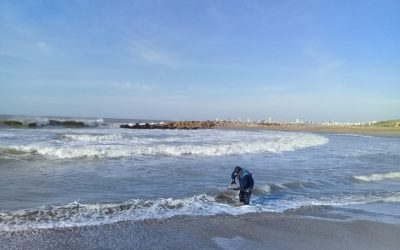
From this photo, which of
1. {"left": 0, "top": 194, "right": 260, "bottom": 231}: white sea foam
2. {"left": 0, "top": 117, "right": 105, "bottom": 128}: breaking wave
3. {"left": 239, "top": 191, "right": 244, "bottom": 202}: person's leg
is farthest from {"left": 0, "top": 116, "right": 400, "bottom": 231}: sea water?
{"left": 0, "top": 117, "right": 105, "bottom": 128}: breaking wave

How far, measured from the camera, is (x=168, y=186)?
452 inches

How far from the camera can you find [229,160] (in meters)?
18.1

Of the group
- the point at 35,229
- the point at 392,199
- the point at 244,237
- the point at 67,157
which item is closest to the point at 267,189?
the point at 392,199

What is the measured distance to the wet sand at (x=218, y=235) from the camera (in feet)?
21.3

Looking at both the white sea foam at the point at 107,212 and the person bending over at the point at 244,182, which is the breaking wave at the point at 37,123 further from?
the person bending over at the point at 244,182

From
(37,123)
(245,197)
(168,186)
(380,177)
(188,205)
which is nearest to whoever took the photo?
(188,205)

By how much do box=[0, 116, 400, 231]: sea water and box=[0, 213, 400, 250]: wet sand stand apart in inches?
19.1

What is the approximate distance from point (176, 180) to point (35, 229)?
582 centimetres

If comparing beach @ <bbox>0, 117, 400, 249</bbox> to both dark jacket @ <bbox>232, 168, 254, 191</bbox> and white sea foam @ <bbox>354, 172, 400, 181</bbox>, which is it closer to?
white sea foam @ <bbox>354, 172, 400, 181</bbox>

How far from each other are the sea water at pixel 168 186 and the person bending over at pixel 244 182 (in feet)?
0.86

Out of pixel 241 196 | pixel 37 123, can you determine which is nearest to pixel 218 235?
pixel 241 196

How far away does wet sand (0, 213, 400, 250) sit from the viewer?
256 inches

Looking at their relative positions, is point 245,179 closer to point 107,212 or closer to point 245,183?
point 245,183

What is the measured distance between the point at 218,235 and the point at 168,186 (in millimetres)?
4512
